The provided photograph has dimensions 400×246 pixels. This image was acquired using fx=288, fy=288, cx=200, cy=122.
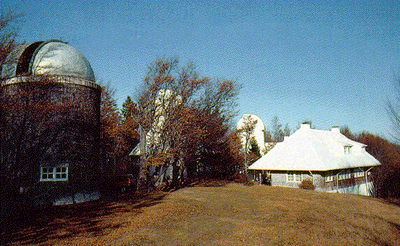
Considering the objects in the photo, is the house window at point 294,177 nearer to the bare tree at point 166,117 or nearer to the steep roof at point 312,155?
the steep roof at point 312,155

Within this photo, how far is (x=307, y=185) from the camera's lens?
2695 centimetres

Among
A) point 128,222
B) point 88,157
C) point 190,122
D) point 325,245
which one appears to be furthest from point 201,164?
point 325,245

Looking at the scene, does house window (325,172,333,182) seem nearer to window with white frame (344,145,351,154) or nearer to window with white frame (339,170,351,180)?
window with white frame (339,170,351,180)

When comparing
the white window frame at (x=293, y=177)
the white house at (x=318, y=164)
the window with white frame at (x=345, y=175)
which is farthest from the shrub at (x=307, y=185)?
the window with white frame at (x=345, y=175)

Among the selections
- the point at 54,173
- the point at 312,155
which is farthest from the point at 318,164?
the point at 54,173

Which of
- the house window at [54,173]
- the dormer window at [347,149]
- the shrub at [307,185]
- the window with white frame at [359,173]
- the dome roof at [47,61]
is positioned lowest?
the shrub at [307,185]

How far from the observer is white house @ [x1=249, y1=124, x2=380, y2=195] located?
90.0 feet

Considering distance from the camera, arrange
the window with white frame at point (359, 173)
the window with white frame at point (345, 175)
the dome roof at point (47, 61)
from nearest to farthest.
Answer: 1. the dome roof at point (47, 61)
2. the window with white frame at point (345, 175)
3. the window with white frame at point (359, 173)

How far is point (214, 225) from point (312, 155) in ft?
65.0

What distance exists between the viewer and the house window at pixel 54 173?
15.7 meters

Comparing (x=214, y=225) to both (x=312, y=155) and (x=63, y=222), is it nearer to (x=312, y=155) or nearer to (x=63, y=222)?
(x=63, y=222)

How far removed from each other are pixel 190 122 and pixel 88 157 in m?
7.42

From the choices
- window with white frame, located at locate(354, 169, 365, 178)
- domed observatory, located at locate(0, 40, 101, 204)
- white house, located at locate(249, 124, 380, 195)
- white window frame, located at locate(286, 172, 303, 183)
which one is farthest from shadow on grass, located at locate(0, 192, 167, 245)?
window with white frame, located at locate(354, 169, 365, 178)

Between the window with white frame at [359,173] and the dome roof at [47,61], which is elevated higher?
the dome roof at [47,61]
